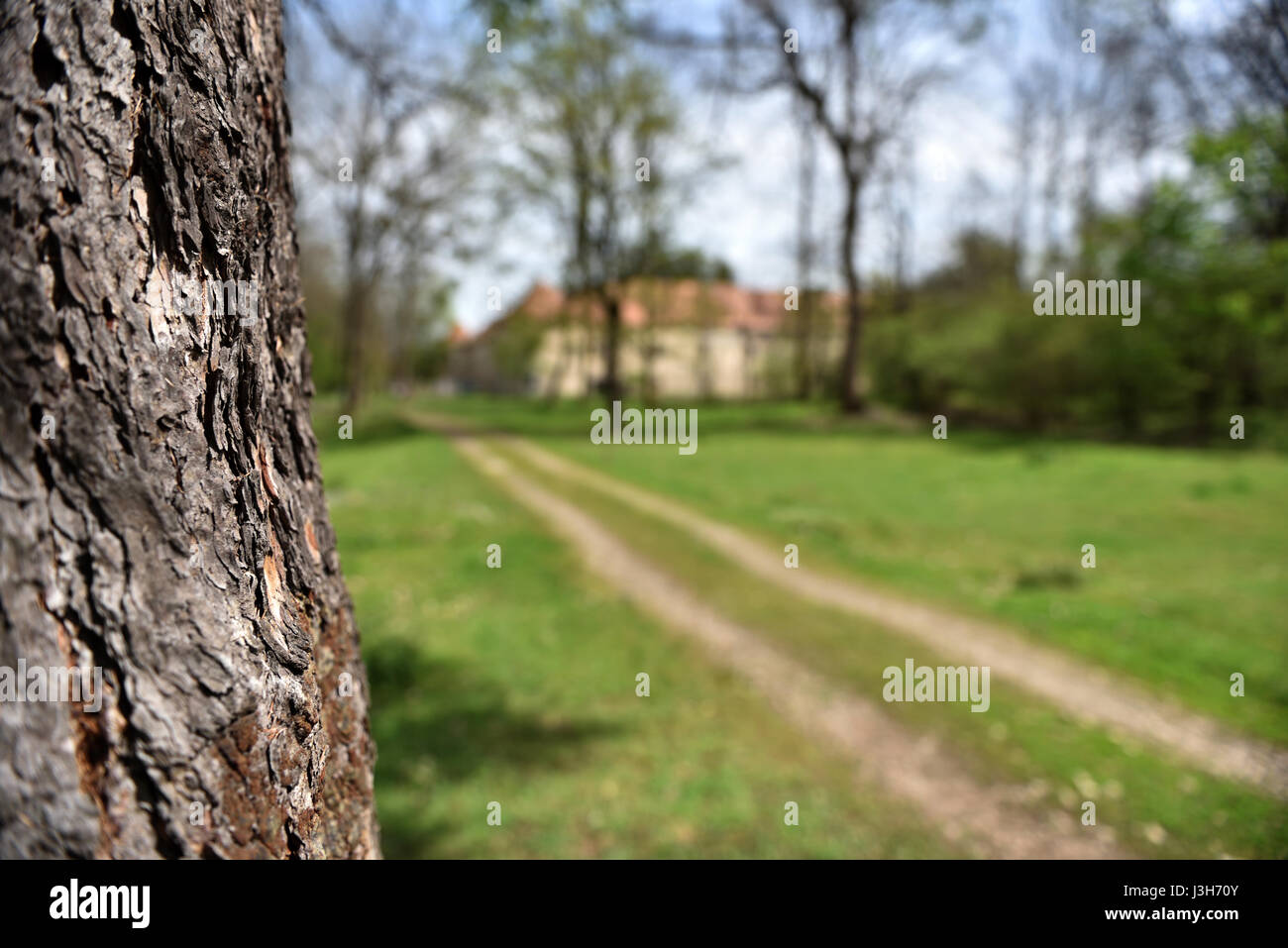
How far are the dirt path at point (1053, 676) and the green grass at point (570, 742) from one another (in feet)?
6.92

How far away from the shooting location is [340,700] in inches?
70.6

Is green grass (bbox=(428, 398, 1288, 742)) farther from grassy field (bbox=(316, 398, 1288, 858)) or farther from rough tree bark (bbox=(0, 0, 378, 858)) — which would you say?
rough tree bark (bbox=(0, 0, 378, 858))

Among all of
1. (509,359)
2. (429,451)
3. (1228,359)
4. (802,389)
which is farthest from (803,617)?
(509,359)

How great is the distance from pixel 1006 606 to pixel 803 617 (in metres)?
2.10

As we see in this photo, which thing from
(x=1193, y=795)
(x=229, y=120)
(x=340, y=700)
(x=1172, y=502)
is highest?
(x=229, y=120)

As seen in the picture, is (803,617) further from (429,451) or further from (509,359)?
(509,359)

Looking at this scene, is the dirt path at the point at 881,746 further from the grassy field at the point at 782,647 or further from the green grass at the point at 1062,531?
the green grass at the point at 1062,531

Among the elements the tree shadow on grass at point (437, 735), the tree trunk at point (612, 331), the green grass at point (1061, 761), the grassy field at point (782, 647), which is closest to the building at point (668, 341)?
the tree trunk at point (612, 331)

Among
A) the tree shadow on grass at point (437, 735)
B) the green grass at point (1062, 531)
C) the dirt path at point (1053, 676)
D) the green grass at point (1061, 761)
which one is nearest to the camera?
the green grass at point (1061, 761)

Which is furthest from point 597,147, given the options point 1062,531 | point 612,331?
point 1062,531

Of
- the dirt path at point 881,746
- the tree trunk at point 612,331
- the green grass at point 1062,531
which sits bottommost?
the dirt path at point 881,746

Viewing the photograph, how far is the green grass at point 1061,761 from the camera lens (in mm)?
4281

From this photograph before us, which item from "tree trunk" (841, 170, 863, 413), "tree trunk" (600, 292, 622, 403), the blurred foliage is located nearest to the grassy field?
the blurred foliage

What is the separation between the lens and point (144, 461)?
1.22 m
